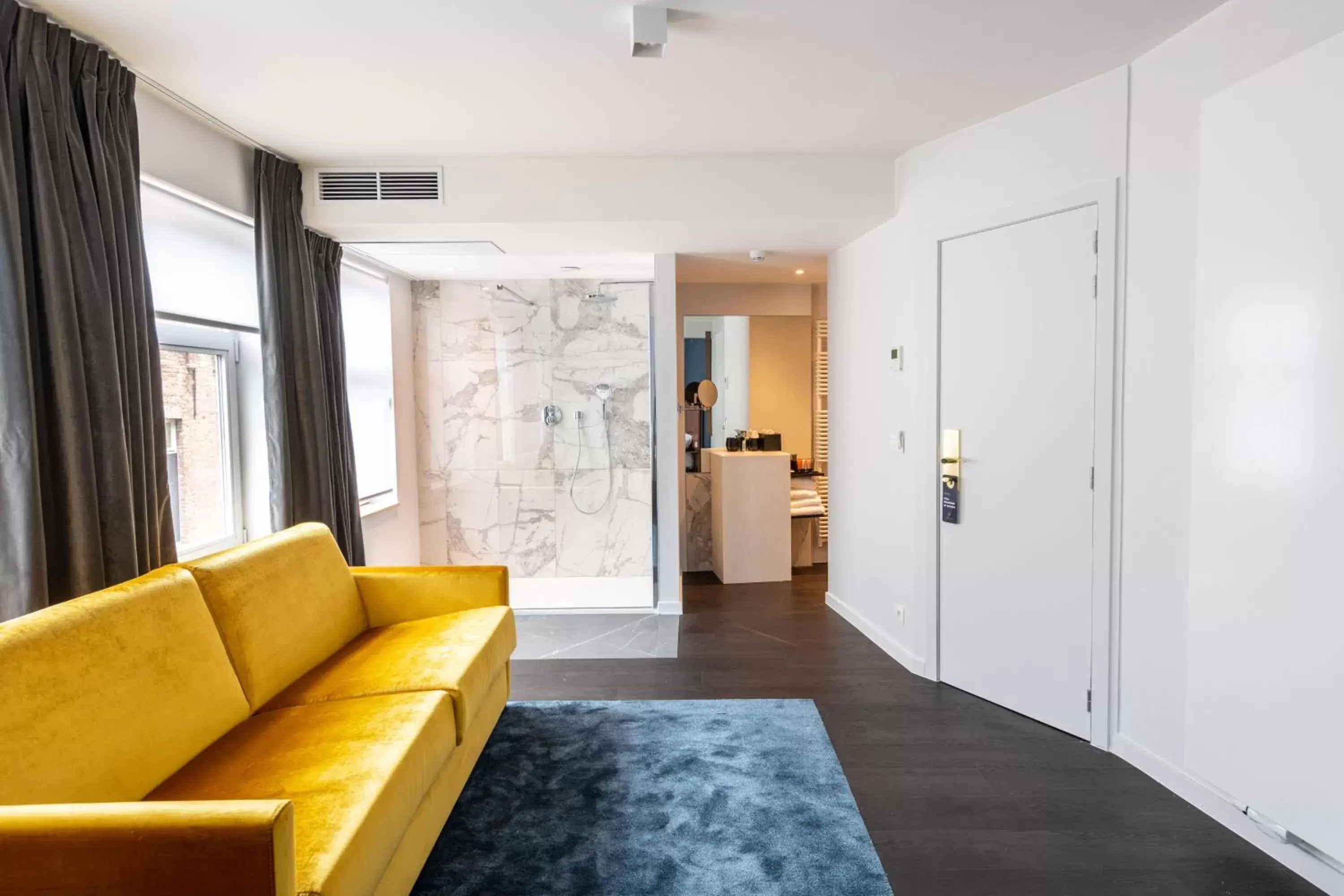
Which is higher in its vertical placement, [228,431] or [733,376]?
[733,376]

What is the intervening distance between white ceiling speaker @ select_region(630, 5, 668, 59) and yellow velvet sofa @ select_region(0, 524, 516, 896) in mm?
2098

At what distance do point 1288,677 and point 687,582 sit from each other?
3.76m

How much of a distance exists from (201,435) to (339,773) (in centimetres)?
214

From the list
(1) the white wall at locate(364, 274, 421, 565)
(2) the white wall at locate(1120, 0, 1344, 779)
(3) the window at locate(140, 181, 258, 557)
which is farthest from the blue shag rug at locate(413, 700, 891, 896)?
(1) the white wall at locate(364, 274, 421, 565)

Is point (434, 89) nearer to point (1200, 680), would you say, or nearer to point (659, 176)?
point (659, 176)

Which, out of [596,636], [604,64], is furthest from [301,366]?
[596,636]

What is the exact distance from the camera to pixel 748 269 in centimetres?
500

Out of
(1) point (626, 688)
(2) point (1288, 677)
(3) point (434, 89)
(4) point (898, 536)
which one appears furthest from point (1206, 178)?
(1) point (626, 688)

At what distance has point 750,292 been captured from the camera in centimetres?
565

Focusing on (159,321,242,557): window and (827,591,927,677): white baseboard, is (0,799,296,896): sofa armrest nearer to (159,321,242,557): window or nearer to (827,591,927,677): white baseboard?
(159,321,242,557): window

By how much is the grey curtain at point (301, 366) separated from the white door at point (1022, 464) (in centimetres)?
306

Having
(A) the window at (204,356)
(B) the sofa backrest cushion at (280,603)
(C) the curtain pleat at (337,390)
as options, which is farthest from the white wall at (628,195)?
(B) the sofa backrest cushion at (280,603)

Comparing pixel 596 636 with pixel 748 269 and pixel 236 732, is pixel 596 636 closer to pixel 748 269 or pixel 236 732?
pixel 236 732

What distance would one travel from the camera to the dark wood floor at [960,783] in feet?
6.59
